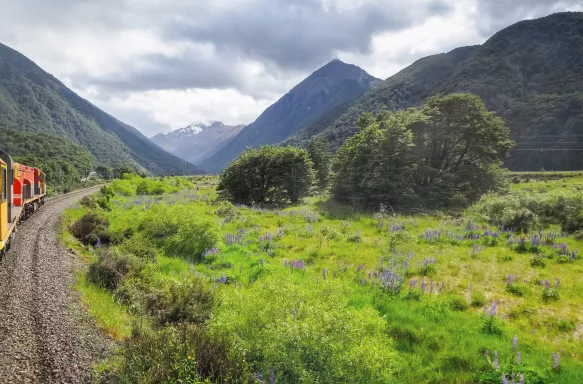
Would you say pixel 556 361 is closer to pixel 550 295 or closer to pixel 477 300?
pixel 477 300

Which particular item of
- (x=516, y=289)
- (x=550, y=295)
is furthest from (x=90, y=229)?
(x=550, y=295)

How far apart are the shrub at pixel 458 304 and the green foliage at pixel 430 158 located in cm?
2309

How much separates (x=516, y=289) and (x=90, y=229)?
2120cm

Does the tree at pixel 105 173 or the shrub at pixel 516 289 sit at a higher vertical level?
the tree at pixel 105 173

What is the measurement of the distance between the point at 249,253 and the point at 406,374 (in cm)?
877

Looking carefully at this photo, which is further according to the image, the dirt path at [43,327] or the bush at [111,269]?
the bush at [111,269]

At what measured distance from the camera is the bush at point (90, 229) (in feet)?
57.7

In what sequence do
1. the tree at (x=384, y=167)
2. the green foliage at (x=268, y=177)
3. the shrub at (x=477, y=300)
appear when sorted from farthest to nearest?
the green foliage at (x=268, y=177) < the tree at (x=384, y=167) < the shrub at (x=477, y=300)

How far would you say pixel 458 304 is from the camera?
8.87 metres

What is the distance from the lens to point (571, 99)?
137750 mm

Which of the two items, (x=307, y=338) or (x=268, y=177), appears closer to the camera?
(x=307, y=338)

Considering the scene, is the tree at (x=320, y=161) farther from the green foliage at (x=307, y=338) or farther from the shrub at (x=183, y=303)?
the green foliage at (x=307, y=338)

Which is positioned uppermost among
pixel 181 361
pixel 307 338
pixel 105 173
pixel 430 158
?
pixel 105 173

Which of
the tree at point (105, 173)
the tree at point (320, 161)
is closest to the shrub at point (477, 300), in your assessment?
the tree at point (320, 161)
